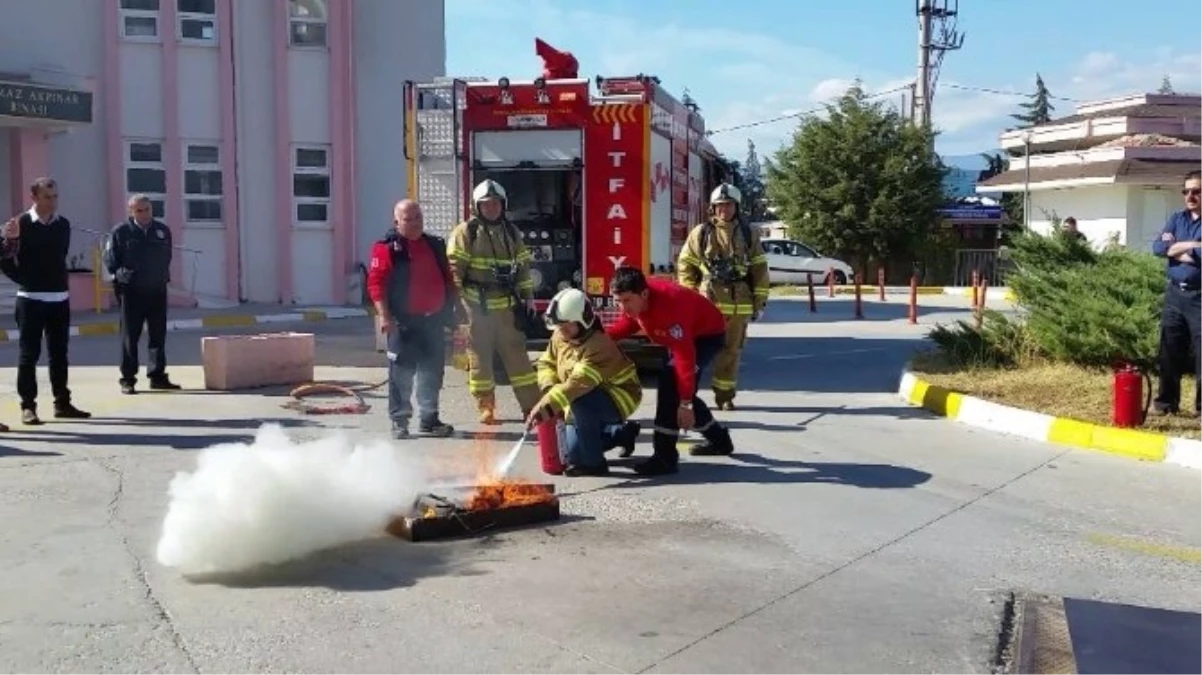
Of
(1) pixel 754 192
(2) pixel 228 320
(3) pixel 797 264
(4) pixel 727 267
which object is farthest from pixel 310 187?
(1) pixel 754 192

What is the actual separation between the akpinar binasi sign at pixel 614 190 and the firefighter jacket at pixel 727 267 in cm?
152

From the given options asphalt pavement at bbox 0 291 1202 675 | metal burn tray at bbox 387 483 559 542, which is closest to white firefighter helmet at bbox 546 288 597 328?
asphalt pavement at bbox 0 291 1202 675

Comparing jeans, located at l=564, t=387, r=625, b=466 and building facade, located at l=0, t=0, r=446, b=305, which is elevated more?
building facade, located at l=0, t=0, r=446, b=305

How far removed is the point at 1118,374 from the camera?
827cm

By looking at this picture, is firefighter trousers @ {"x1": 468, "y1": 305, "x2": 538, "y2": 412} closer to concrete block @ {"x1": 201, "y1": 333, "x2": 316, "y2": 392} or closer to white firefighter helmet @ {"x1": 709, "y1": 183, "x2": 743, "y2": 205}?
white firefighter helmet @ {"x1": 709, "y1": 183, "x2": 743, "y2": 205}

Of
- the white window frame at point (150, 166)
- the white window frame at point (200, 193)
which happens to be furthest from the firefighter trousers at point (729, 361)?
the white window frame at point (150, 166)

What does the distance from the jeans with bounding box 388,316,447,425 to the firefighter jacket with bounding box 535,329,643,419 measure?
1407 millimetres

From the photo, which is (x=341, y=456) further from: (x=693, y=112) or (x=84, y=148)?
(x=84, y=148)

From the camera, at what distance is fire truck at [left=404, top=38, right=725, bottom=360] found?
36.5 ft

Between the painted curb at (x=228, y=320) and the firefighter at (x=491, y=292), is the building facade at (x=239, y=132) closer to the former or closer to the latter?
the painted curb at (x=228, y=320)

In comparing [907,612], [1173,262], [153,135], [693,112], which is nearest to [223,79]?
[153,135]

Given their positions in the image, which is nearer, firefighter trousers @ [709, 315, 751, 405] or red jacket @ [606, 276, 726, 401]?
red jacket @ [606, 276, 726, 401]

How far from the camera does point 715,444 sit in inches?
302

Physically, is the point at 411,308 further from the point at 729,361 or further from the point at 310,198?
the point at 310,198
